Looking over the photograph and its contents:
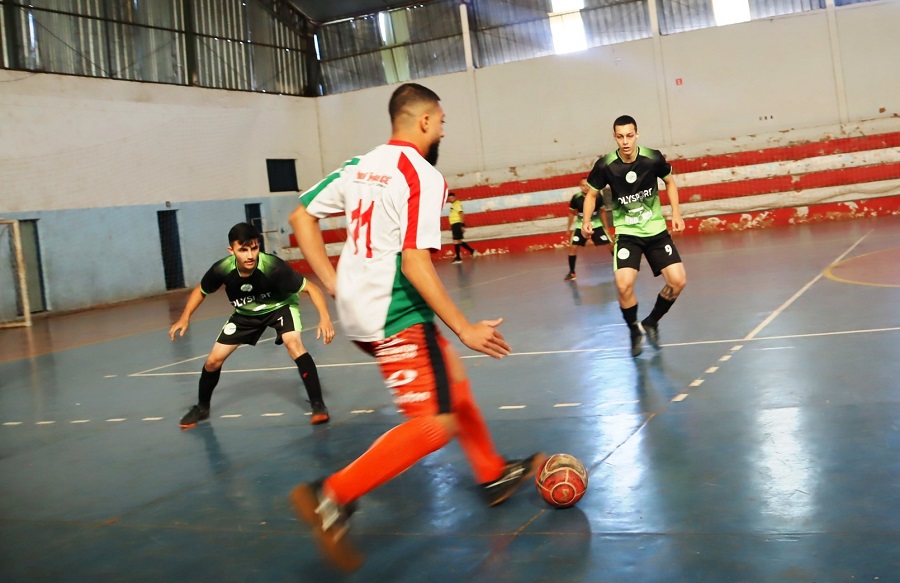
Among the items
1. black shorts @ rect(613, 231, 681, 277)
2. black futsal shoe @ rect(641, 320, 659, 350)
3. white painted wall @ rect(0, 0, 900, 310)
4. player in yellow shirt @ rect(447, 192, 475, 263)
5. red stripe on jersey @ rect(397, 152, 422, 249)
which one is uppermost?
white painted wall @ rect(0, 0, 900, 310)

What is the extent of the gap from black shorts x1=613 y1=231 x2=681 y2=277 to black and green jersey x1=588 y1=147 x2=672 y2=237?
59mm

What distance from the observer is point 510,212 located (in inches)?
1199

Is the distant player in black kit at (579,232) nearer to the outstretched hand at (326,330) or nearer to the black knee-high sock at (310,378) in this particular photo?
the black knee-high sock at (310,378)

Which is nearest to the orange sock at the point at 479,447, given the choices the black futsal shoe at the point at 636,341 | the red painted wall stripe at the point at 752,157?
the black futsal shoe at the point at 636,341

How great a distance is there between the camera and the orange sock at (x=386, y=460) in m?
3.96

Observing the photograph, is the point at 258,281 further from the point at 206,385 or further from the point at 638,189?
the point at 638,189

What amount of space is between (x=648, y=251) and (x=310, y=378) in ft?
11.7

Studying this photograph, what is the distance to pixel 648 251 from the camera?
8.86m

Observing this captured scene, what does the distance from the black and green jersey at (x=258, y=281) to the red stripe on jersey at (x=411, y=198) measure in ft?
12.7

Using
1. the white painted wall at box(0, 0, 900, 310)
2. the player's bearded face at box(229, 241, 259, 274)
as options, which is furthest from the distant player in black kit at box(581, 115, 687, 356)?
the white painted wall at box(0, 0, 900, 310)

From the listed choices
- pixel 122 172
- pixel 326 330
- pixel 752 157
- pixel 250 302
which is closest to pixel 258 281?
pixel 250 302

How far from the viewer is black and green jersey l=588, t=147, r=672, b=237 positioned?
870 cm

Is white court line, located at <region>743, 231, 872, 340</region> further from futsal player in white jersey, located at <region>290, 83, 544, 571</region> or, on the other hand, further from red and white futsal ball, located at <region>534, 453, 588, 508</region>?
futsal player in white jersey, located at <region>290, 83, 544, 571</region>

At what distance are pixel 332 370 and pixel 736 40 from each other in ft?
79.1
